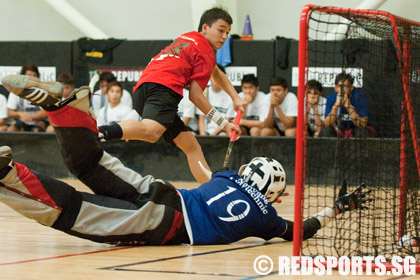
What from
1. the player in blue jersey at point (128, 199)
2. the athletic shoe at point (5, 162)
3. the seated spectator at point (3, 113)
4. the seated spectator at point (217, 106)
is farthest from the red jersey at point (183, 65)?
the seated spectator at point (3, 113)

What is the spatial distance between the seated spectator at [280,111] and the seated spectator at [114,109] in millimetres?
1474

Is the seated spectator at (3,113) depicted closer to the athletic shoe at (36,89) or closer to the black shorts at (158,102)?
the black shorts at (158,102)

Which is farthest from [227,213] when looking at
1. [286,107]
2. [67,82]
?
[67,82]

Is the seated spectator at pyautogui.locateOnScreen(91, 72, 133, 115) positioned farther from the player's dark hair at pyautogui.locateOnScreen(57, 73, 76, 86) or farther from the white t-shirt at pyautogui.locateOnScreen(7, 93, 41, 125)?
the white t-shirt at pyautogui.locateOnScreen(7, 93, 41, 125)

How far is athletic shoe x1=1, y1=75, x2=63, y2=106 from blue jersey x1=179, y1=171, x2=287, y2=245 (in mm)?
771

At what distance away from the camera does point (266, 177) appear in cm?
356

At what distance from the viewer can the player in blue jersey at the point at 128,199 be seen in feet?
10.4

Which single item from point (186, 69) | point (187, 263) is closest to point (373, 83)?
point (186, 69)

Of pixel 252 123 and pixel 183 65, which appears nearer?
pixel 183 65

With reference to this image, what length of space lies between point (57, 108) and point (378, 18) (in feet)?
4.86

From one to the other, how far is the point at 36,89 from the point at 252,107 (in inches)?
208

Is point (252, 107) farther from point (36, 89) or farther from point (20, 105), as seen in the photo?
point (36, 89)

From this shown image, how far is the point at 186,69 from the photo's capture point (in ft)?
16.2

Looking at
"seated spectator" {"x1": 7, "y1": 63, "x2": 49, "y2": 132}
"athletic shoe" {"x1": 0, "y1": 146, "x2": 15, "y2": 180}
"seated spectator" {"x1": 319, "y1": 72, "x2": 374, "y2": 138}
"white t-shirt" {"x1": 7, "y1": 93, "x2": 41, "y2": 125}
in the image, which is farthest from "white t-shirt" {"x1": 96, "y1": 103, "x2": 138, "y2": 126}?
"athletic shoe" {"x1": 0, "y1": 146, "x2": 15, "y2": 180}
